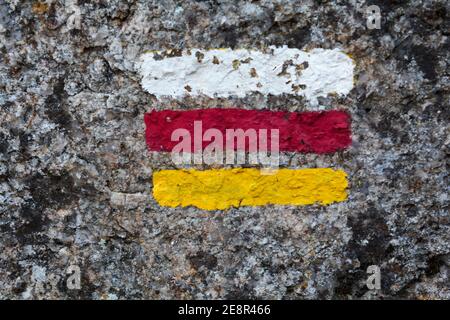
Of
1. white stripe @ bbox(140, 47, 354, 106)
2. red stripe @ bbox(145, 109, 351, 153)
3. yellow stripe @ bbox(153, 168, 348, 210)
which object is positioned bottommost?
A: yellow stripe @ bbox(153, 168, 348, 210)

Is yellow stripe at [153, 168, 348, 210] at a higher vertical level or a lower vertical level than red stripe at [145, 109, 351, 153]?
lower

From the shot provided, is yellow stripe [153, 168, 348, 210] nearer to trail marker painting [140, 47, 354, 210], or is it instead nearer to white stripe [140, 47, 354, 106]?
trail marker painting [140, 47, 354, 210]

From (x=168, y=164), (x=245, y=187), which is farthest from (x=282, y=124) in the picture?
(x=168, y=164)

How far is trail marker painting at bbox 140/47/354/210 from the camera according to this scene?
1593 mm

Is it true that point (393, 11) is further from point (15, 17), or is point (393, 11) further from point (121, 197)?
point (15, 17)

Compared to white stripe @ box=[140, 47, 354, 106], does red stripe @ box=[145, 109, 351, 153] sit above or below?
below

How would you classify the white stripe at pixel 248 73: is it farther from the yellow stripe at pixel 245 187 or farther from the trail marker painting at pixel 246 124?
the yellow stripe at pixel 245 187

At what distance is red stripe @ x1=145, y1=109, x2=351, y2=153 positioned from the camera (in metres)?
1.62

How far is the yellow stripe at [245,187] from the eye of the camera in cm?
165

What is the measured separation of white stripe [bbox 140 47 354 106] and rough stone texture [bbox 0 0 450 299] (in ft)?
0.09

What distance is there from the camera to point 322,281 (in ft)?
5.53

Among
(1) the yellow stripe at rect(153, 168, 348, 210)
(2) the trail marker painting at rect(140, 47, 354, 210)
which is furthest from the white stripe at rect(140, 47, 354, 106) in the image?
(1) the yellow stripe at rect(153, 168, 348, 210)

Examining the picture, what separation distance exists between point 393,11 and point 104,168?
3.44ft

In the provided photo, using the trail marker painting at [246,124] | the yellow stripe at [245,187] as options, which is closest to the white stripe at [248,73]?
the trail marker painting at [246,124]
